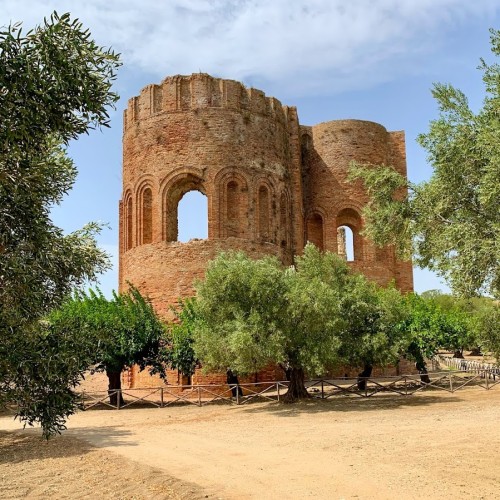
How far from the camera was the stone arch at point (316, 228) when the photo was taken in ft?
88.1

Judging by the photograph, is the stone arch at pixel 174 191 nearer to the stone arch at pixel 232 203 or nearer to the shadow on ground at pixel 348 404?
the stone arch at pixel 232 203

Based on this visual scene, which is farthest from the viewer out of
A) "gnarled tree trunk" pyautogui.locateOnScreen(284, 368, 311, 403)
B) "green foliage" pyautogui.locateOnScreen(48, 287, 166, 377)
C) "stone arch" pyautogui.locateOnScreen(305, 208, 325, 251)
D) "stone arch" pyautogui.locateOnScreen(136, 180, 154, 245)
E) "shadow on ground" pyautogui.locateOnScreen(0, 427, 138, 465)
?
"stone arch" pyautogui.locateOnScreen(305, 208, 325, 251)

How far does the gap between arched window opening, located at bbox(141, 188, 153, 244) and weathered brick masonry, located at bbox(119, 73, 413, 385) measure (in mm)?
36

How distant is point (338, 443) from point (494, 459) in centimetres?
259

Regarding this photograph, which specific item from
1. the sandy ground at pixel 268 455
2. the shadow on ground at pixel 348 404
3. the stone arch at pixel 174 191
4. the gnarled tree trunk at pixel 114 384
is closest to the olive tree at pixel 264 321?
the shadow on ground at pixel 348 404

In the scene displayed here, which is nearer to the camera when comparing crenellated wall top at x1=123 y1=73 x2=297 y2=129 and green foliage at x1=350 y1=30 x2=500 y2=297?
→ green foliage at x1=350 y1=30 x2=500 y2=297

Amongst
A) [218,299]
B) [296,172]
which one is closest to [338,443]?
[218,299]

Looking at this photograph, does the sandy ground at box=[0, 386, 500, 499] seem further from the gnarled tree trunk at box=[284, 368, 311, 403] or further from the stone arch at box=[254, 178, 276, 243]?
the stone arch at box=[254, 178, 276, 243]

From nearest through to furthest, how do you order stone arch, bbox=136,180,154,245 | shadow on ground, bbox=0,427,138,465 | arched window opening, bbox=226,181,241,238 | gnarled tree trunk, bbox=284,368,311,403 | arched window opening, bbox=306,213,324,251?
shadow on ground, bbox=0,427,138,465 → gnarled tree trunk, bbox=284,368,311,403 → arched window opening, bbox=226,181,241,238 → stone arch, bbox=136,180,154,245 → arched window opening, bbox=306,213,324,251

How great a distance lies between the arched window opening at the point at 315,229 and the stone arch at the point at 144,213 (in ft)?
24.5

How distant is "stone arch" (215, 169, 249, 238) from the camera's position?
21.9 metres

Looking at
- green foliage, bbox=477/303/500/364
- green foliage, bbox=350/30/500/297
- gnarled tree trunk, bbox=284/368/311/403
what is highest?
green foliage, bbox=350/30/500/297

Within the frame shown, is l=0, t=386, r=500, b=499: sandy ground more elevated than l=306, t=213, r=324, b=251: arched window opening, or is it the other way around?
l=306, t=213, r=324, b=251: arched window opening

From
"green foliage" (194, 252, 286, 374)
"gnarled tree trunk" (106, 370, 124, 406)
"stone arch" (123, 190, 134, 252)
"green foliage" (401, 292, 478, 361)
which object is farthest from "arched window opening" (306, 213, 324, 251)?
"gnarled tree trunk" (106, 370, 124, 406)
